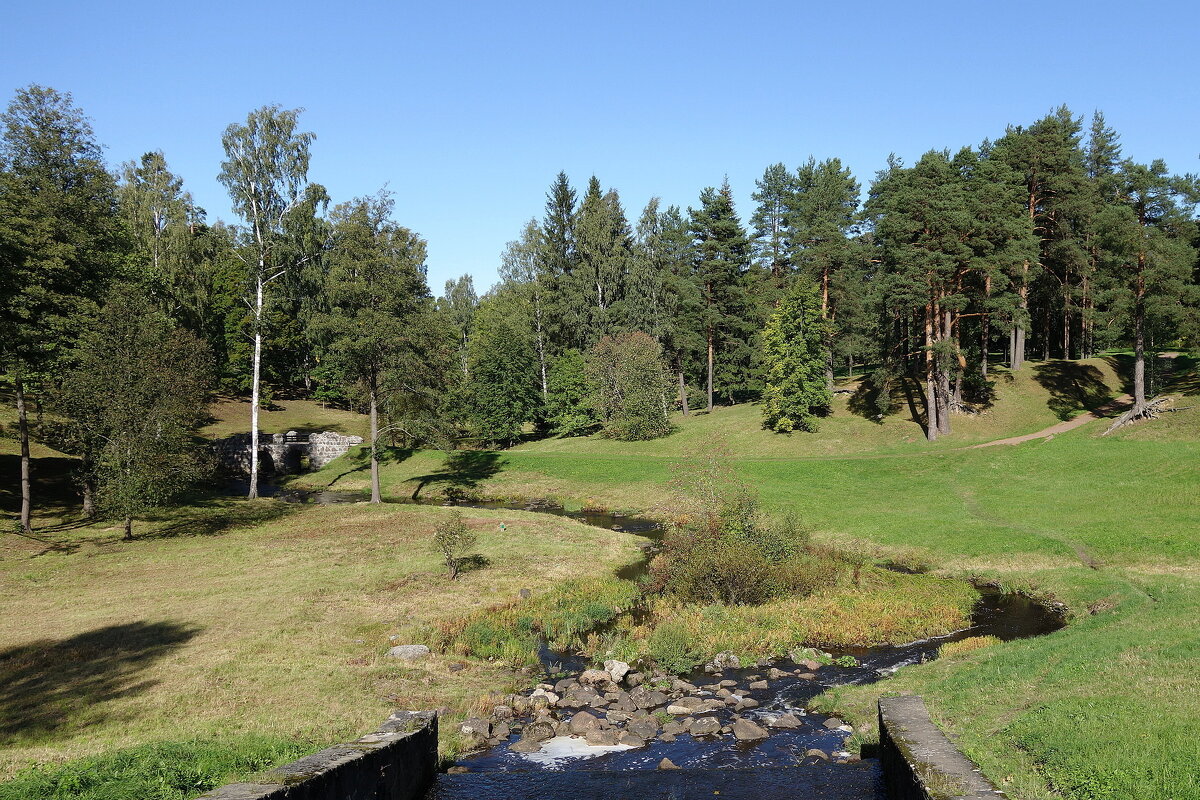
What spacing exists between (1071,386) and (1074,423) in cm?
990

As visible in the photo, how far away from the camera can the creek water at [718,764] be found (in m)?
12.4

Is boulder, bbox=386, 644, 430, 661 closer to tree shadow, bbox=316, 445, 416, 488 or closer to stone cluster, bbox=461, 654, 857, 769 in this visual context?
stone cluster, bbox=461, 654, 857, 769

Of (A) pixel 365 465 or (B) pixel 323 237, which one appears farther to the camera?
(A) pixel 365 465

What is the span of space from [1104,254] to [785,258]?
33887 mm

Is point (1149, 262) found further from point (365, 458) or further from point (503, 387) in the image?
point (365, 458)

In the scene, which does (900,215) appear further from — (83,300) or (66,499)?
(66,499)

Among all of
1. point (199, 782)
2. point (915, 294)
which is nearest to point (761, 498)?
point (915, 294)

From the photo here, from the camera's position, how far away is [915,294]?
53875 millimetres

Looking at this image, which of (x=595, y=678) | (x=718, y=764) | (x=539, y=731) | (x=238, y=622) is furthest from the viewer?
(x=238, y=622)

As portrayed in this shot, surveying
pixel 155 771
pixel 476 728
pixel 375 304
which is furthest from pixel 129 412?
pixel 155 771

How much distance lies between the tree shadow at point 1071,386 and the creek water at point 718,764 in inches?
1990

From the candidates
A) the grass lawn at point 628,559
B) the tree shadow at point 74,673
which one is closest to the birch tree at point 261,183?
the grass lawn at point 628,559

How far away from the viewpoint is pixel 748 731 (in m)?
15.8

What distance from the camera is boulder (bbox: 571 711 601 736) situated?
635 inches
